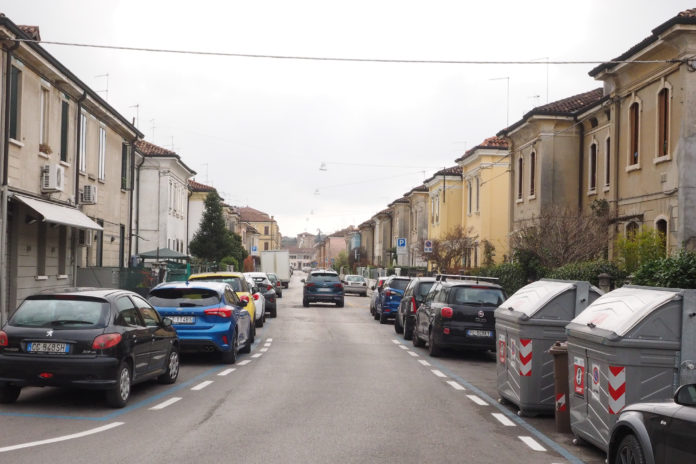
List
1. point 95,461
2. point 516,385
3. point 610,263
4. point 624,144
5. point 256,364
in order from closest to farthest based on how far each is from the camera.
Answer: point 95,461 < point 516,385 < point 256,364 < point 610,263 < point 624,144

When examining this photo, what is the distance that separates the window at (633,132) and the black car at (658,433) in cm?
1975

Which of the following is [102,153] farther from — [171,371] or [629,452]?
[629,452]

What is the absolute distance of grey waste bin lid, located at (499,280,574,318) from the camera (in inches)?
396

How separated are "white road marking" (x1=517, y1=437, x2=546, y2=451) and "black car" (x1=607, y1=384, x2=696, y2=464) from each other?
69.8 inches

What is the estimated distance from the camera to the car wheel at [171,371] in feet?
40.1

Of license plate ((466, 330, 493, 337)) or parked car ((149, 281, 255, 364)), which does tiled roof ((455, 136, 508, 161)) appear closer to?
license plate ((466, 330, 493, 337))

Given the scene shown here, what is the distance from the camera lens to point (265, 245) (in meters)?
176

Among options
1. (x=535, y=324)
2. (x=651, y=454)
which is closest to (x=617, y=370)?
(x=651, y=454)

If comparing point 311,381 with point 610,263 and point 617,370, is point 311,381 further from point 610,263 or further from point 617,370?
point 610,263

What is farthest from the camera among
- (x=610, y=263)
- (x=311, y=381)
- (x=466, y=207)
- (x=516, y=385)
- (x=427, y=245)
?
(x=466, y=207)

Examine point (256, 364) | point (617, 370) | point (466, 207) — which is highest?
point (466, 207)

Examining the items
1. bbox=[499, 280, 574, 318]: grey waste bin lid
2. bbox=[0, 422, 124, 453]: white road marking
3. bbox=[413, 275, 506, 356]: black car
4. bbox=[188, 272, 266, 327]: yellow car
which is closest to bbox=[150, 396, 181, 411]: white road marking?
bbox=[0, 422, 124, 453]: white road marking

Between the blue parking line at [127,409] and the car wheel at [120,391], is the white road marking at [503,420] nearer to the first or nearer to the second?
the blue parking line at [127,409]

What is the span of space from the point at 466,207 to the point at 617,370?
44340mm
